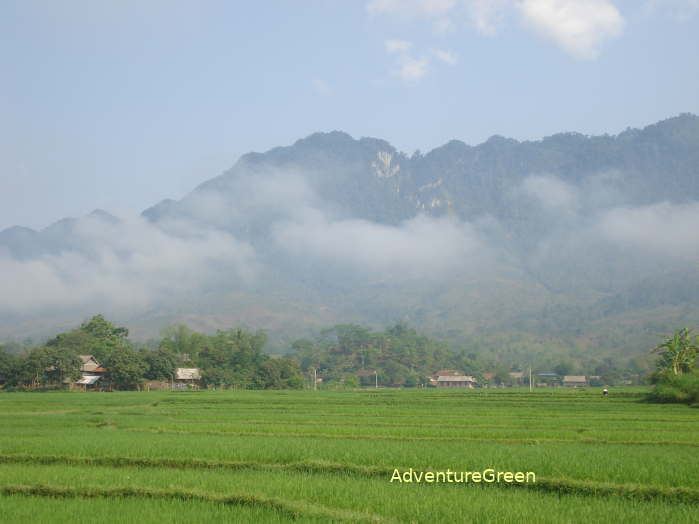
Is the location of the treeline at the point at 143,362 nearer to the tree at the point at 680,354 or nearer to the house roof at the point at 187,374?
the house roof at the point at 187,374

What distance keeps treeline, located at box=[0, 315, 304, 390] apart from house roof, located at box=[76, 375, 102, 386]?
1846 mm

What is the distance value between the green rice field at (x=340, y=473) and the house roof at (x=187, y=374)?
66938mm

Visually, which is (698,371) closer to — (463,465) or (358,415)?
(358,415)

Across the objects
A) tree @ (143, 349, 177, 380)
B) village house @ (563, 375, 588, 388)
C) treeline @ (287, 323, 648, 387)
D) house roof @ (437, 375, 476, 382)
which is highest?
tree @ (143, 349, 177, 380)

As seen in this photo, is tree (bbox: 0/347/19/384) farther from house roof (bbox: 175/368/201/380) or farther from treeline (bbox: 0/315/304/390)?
house roof (bbox: 175/368/201/380)

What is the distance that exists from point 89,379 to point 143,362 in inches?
453

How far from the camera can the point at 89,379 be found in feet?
290

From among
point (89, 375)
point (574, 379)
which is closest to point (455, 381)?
point (574, 379)

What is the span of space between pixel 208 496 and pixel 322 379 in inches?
5003

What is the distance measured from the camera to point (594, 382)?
449ft

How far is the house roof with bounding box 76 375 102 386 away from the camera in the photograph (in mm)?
86806

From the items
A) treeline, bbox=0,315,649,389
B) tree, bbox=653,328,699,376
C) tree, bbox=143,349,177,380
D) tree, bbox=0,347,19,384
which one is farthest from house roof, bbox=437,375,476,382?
tree, bbox=0,347,19,384

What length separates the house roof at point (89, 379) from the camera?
285 ft

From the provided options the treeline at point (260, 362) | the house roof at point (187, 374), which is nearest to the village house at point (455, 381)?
the treeline at point (260, 362)
